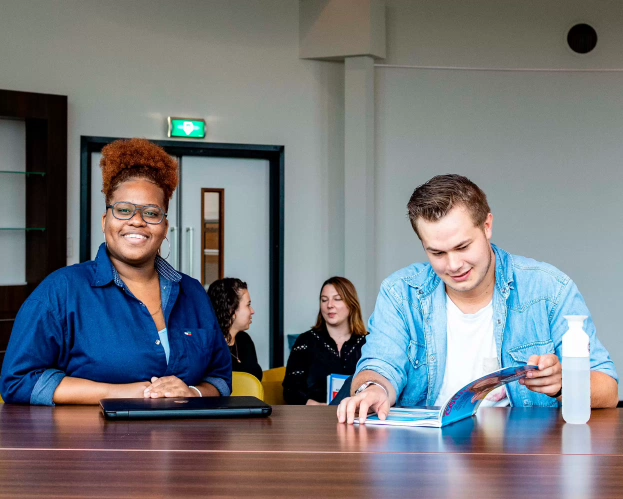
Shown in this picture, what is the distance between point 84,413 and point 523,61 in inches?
234

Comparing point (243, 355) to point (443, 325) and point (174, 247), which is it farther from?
point (443, 325)

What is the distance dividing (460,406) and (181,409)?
64cm

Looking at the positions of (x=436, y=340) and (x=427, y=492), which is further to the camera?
(x=436, y=340)

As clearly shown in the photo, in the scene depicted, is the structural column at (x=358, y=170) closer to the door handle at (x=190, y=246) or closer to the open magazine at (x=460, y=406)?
the door handle at (x=190, y=246)

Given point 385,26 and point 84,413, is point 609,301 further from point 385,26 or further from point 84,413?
point 84,413

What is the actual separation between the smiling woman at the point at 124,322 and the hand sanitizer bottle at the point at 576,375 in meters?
0.99

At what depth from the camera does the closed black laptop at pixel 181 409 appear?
190 cm

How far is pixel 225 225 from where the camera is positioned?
6.77m

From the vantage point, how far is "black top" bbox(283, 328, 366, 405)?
4.48 metres

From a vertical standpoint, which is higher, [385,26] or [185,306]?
[385,26]

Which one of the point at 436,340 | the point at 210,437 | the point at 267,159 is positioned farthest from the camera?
the point at 267,159

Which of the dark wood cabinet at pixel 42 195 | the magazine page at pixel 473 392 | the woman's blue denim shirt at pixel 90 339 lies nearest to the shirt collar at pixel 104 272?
the woman's blue denim shirt at pixel 90 339

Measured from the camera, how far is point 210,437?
1712 millimetres

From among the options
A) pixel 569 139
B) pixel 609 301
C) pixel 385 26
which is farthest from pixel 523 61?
pixel 609 301
